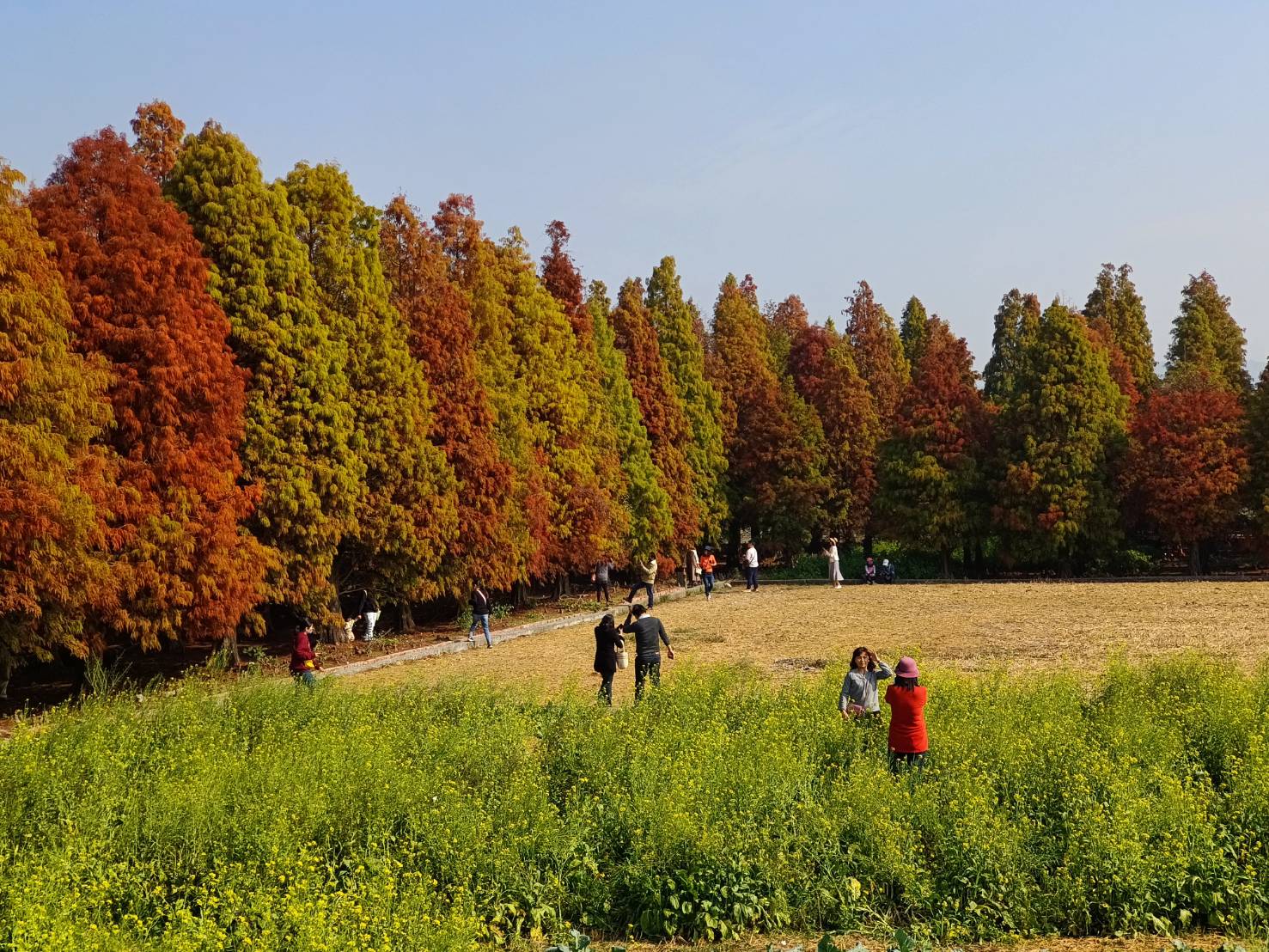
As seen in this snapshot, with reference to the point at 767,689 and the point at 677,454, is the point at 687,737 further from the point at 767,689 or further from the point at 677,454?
the point at 677,454

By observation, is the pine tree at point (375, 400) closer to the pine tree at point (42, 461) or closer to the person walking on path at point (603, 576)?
the pine tree at point (42, 461)

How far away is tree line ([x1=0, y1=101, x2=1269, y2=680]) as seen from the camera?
1853 centimetres

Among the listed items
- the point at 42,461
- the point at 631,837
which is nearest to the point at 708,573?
the point at 42,461

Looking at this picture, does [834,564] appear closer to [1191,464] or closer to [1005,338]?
[1191,464]

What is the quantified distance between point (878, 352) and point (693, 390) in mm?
→ 15502

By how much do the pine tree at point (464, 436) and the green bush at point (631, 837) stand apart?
17.7 m

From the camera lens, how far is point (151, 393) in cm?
1966

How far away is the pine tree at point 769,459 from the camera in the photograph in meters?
46.0

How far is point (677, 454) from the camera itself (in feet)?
139

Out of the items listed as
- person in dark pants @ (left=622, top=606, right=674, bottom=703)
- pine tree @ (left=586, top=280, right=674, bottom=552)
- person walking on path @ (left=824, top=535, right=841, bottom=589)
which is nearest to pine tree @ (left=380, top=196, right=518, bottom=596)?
pine tree @ (left=586, top=280, right=674, bottom=552)

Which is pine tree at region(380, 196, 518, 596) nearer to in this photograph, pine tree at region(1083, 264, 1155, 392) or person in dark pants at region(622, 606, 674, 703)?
person in dark pants at region(622, 606, 674, 703)

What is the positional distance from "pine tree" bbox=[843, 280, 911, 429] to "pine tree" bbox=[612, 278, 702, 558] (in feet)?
34.0

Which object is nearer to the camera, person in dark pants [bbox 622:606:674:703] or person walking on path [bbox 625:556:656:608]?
person in dark pants [bbox 622:606:674:703]

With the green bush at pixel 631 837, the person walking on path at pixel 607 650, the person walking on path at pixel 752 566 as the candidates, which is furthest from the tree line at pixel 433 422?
the green bush at pixel 631 837
